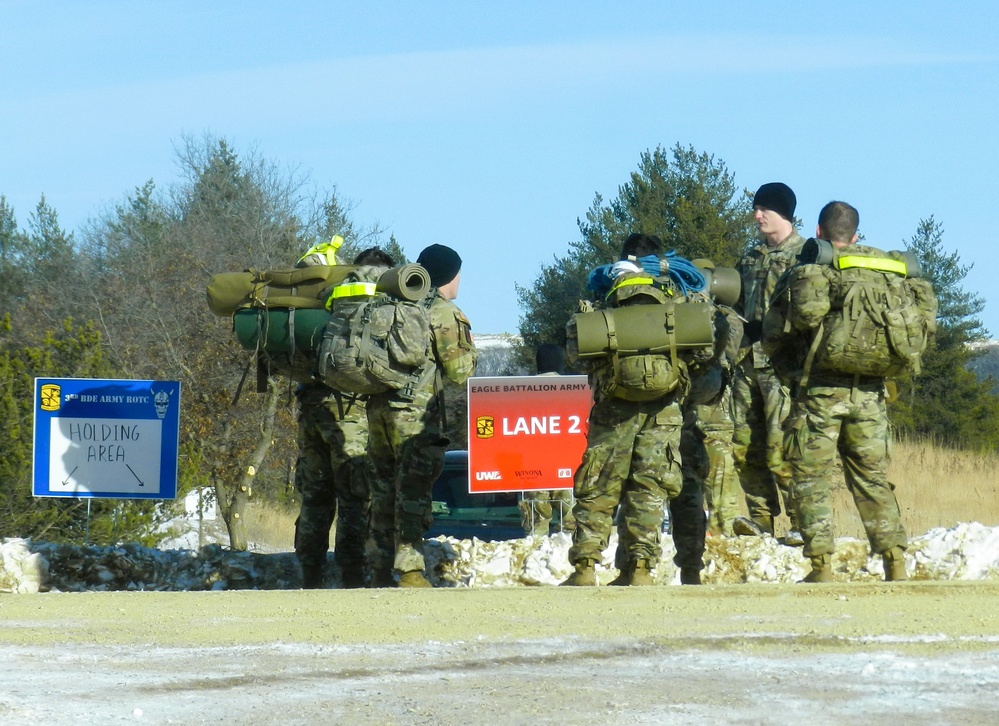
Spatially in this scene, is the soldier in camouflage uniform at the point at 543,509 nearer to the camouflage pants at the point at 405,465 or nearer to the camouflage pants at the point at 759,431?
the camouflage pants at the point at 759,431

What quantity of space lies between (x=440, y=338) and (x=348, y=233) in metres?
24.3

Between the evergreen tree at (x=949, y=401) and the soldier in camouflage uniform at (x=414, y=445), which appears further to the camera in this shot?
the evergreen tree at (x=949, y=401)

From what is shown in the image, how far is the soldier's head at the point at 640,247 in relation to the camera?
8969 mm

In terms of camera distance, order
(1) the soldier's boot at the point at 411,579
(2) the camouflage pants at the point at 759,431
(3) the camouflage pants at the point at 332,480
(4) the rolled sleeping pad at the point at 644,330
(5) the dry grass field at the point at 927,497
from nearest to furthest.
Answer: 1. (4) the rolled sleeping pad at the point at 644,330
2. (1) the soldier's boot at the point at 411,579
3. (3) the camouflage pants at the point at 332,480
4. (2) the camouflage pants at the point at 759,431
5. (5) the dry grass field at the point at 927,497

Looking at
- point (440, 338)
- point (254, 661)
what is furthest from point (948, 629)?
point (440, 338)

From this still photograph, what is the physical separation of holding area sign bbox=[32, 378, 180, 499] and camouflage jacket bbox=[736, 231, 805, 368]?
162 inches

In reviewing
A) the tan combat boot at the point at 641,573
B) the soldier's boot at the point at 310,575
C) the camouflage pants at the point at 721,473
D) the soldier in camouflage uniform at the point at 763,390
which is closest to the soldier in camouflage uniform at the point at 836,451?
the tan combat boot at the point at 641,573

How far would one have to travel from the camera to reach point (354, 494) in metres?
9.40

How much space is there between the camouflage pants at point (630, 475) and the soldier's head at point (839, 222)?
1308mm

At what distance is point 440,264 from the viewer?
9.38 metres

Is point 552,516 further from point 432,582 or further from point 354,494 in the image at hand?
point 354,494

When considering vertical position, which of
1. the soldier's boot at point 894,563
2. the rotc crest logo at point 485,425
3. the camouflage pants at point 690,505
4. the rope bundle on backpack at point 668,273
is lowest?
the soldier's boot at point 894,563

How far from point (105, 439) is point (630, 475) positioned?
4294 millimetres

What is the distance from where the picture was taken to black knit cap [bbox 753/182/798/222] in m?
10.4
